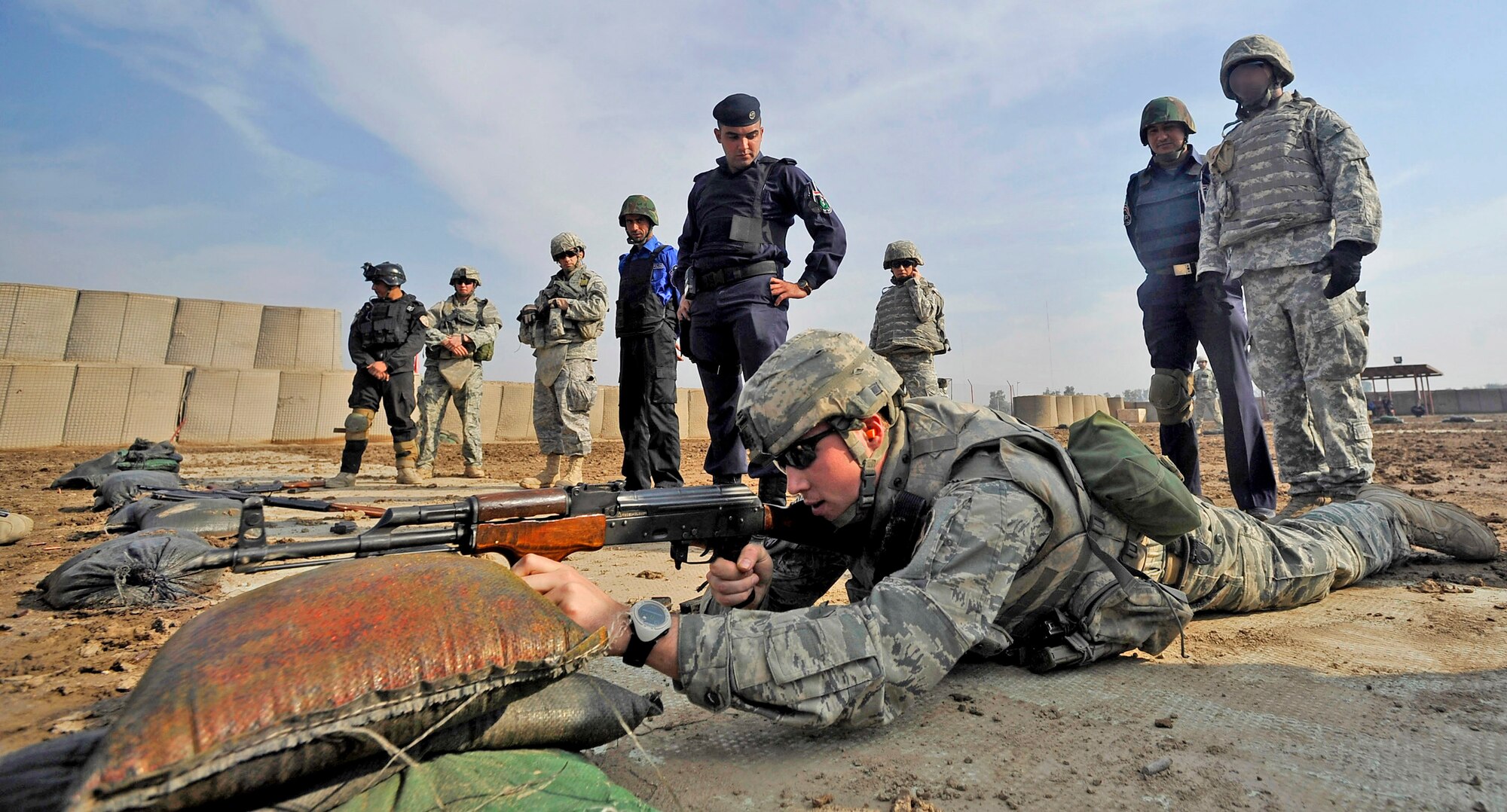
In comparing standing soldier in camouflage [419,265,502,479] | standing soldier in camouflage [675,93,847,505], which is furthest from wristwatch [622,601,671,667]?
standing soldier in camouflage [419,265,502,479]

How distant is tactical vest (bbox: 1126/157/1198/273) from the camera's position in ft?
14.4

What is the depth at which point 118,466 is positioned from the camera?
644cm

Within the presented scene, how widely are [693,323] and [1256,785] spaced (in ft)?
11.0

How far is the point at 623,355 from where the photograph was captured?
5.27m

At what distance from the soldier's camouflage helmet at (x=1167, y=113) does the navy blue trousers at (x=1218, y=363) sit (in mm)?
903

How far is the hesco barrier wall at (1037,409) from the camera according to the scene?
1952 cm

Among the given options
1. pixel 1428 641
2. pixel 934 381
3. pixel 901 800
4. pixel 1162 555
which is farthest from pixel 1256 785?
pixel 934 381

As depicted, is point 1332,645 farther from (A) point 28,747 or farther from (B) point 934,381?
(B) point 934,381

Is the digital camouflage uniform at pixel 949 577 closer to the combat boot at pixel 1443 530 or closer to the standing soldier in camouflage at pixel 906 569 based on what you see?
the standing soldier in camouflage at pixel 906 569

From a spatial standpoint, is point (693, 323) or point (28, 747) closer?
point (28, 747)

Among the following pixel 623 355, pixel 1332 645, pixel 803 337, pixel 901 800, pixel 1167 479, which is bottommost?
pixel 901 800

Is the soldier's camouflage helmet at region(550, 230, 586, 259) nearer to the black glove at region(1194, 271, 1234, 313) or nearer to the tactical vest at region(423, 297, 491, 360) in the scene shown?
the tactical vest at region(423, 297, 491, 360)

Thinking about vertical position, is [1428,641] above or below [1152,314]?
below

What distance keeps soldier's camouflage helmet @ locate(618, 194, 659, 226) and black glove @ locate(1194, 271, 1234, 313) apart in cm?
368
